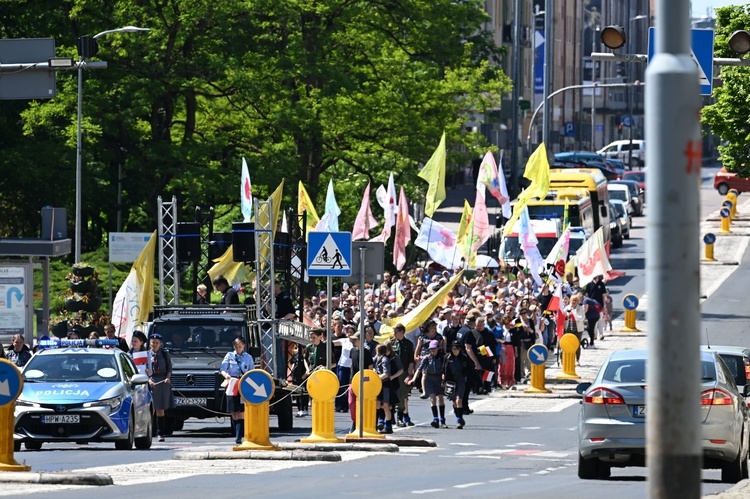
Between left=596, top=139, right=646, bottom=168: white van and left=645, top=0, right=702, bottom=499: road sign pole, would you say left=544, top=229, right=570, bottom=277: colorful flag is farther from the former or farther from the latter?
left=596, top=139, right=646, bottom=168: white van

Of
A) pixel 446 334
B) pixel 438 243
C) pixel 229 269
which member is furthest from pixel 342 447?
pixel 438 243

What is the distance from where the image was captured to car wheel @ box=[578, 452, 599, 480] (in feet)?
58.6

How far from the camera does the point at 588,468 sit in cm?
1798

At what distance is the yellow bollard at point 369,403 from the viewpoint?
2252cm

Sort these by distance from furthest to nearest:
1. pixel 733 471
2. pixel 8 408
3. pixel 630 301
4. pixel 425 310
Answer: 1. pixel 630 301
2. pixel 425 310
3. pixel 733 471
4. pixel 8 408

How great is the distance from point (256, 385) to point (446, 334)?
10118 mm

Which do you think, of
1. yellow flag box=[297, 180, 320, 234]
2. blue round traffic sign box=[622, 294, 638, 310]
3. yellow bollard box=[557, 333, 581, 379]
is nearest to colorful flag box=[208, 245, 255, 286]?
yellow flag box=[297, 180, 320, 234]

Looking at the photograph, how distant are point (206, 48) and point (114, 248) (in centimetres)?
967

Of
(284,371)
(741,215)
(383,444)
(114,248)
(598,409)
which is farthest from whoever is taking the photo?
(741,215)

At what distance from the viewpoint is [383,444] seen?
22.1 m

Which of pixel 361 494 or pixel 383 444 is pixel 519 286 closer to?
pixel 383 444

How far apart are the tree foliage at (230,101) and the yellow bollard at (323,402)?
25.0 meters

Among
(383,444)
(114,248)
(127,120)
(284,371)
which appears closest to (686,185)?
(383,444)

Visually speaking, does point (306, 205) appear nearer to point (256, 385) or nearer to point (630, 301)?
point (630, 301)
